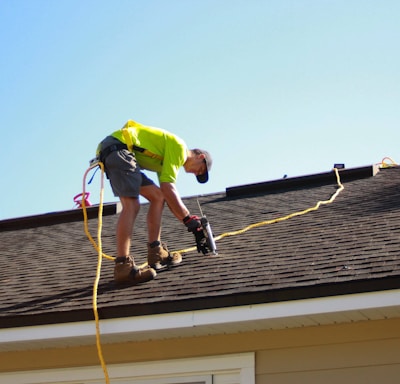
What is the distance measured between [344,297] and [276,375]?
0.81 metres

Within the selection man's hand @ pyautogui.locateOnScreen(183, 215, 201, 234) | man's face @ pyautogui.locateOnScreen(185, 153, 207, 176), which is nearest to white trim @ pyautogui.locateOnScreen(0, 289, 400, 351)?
man's hand @ pyautogui.locateOnScreen(183, 215, 201, 234)

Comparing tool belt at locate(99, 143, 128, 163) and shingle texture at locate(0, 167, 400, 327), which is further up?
tool belt at locate(99, 143, 128, 163)

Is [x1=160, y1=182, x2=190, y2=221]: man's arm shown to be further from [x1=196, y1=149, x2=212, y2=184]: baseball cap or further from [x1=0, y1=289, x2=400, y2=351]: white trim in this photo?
[x1=0, y1=289, x2=400, y2=351]: white trim

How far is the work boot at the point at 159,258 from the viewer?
637cm

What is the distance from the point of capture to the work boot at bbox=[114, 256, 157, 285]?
6008 mm

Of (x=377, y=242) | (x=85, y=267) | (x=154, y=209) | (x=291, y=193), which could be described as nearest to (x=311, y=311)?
(x=377, y=242)

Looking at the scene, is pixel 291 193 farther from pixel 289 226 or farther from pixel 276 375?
pixel 276 375

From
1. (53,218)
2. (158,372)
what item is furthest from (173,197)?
(53,218)

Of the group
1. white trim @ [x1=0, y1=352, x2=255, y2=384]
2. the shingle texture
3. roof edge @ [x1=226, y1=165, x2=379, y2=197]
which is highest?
roof edge @ [x1=226, y1=165, x2=379, y2=197]

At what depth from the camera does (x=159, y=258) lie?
640 cm

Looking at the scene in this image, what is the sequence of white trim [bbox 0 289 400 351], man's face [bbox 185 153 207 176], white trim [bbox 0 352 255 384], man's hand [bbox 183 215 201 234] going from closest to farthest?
white trim [bbox 0 289 400 351] < white trim [bbox 0 352 255 384] < man's hand [bbox 183 215 201 234] < man's face [bbox 185 153 207 176]

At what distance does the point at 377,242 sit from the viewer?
19.0 ft

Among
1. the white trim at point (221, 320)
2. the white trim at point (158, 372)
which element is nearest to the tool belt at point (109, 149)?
the white trim at point (221, 320)

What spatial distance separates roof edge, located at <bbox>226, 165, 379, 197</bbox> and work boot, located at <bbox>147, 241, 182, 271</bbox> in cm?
320
